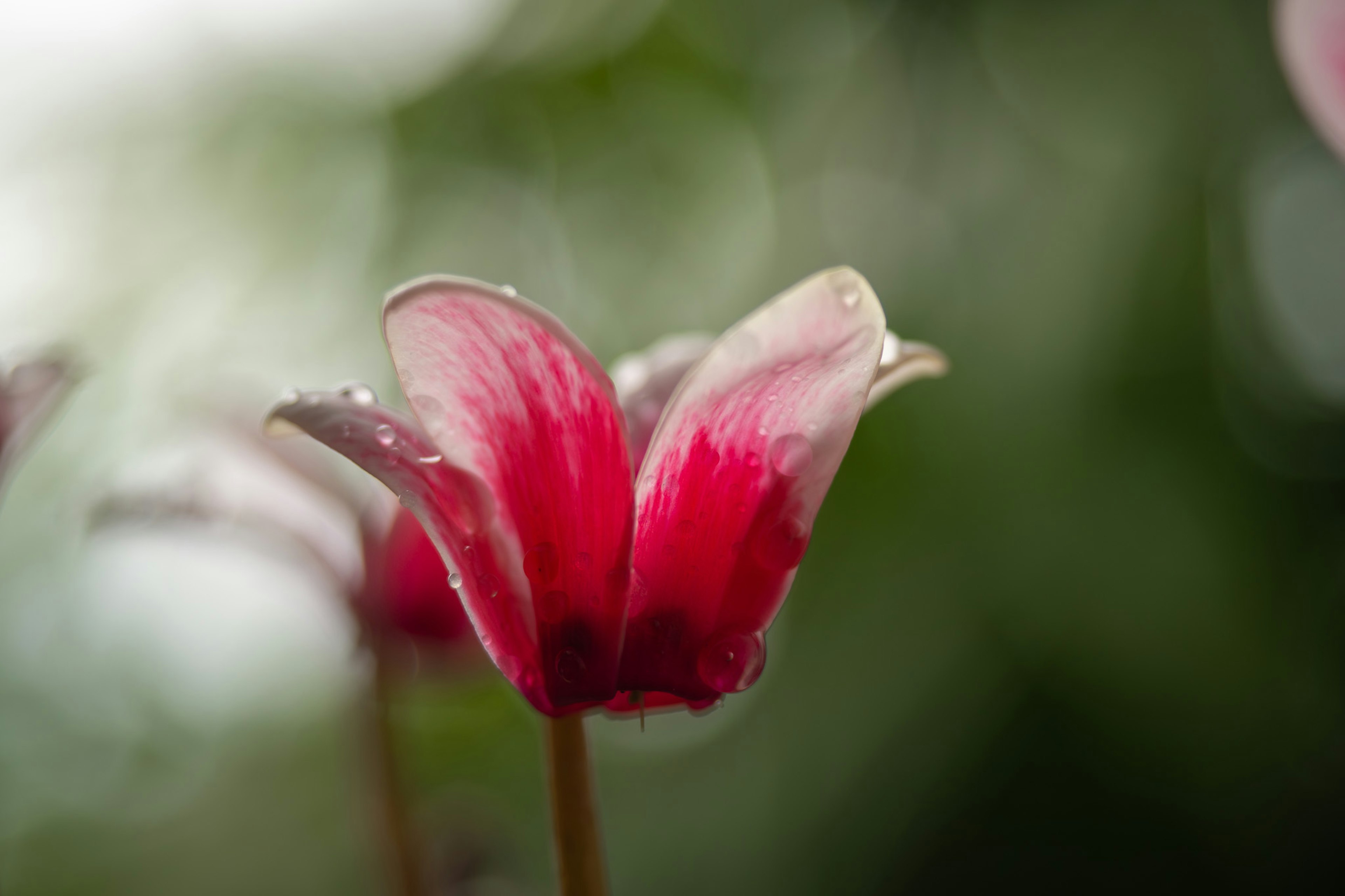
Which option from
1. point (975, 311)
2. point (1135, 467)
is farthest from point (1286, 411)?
point (975, 311)

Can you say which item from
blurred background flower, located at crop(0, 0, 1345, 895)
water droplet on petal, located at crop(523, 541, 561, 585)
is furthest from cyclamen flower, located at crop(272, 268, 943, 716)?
blurred background flower, located at crop(0, 0, 1345, 895)

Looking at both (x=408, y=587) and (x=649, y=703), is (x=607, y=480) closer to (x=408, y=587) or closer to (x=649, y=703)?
(x=649, y=703)

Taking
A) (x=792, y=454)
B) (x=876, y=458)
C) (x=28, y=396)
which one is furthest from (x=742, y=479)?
(x=876, y=458)

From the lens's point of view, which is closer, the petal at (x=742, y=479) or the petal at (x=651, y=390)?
the petal at (x=742, y=479)

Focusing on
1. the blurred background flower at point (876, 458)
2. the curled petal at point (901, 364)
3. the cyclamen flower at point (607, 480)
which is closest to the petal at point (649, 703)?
the cyclamen flower at point (607, 480)

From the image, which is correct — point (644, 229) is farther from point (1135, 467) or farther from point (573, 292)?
point (1135, 467)

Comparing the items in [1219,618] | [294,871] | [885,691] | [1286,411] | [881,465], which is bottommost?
[294,871]

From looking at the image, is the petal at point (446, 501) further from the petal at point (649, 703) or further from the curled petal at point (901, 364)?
the curled petal at point (901, 364)
